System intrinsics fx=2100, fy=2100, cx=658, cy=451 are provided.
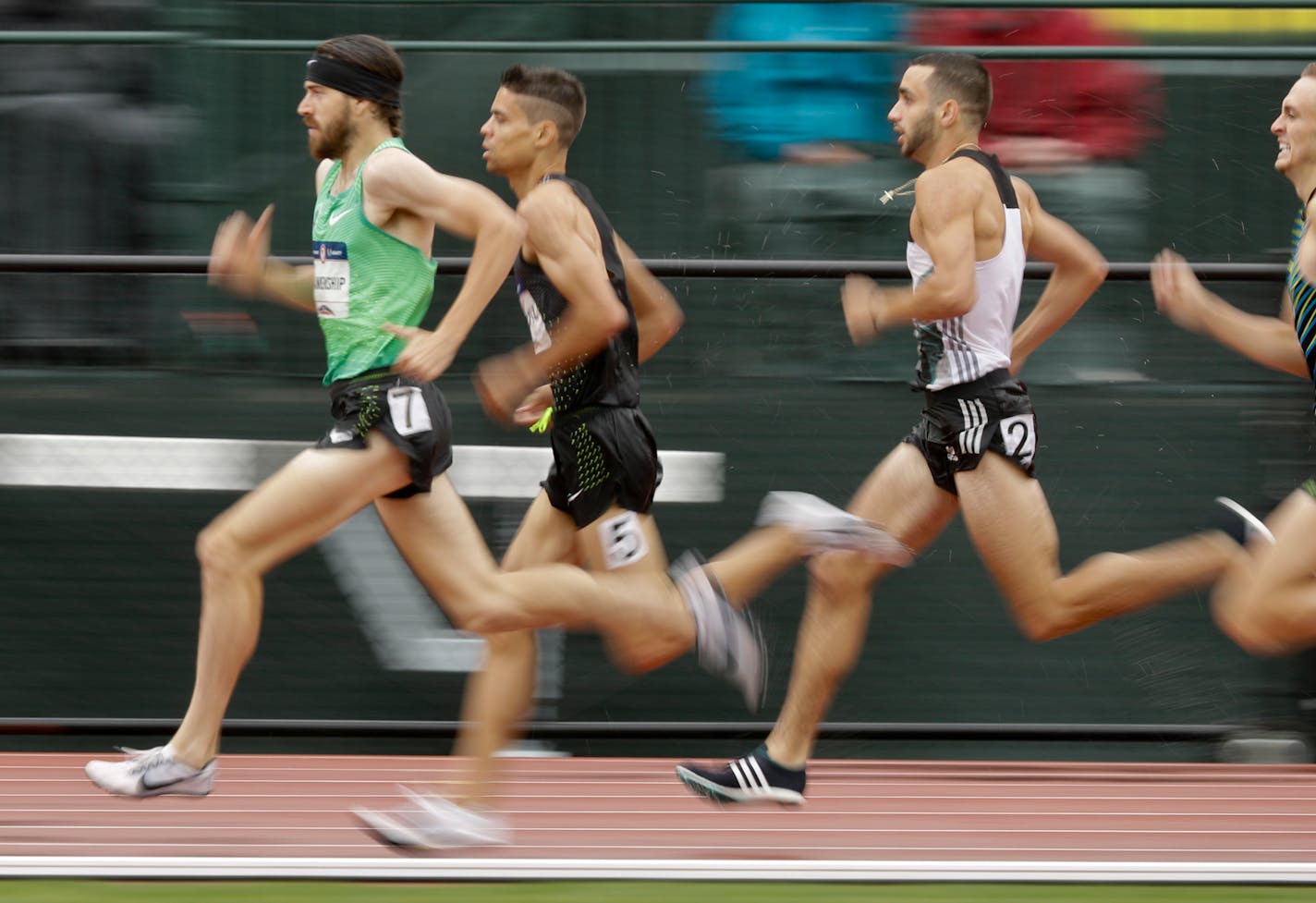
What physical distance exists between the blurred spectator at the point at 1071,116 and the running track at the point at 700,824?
6.46 feet

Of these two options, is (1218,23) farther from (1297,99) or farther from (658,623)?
(658,623)

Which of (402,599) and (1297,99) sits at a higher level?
(1297,99)

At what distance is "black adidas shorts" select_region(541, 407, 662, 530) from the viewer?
5953 millimetres

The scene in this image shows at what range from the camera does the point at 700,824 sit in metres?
6.23

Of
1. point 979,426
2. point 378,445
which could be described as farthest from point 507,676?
point 979,426

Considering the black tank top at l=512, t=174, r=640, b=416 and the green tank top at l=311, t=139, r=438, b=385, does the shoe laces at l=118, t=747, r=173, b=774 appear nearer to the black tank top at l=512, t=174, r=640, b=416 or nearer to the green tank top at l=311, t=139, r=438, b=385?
the green tank top at l=311, t=139, r=438, b=385

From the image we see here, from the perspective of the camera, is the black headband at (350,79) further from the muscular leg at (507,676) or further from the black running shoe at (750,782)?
the black running shoe at (750,782)

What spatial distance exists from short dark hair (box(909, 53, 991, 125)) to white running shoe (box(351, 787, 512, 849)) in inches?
96.7

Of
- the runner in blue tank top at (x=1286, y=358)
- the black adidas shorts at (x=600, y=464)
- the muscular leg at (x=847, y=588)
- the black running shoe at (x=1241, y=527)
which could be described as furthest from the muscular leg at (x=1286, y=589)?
the black adidas shorts at (x=600, y=464)

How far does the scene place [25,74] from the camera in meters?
7.45

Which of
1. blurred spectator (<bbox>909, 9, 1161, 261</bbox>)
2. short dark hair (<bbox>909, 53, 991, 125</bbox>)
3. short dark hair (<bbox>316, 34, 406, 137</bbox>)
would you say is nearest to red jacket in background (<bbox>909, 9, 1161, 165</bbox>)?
blurred spectator (<bbox>909, 9, 1161, 261</bbox>)

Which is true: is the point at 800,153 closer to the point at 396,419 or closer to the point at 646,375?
the point at 646,375

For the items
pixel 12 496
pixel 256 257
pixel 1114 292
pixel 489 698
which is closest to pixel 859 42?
pixel 1114 292

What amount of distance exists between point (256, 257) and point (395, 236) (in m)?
0.52
